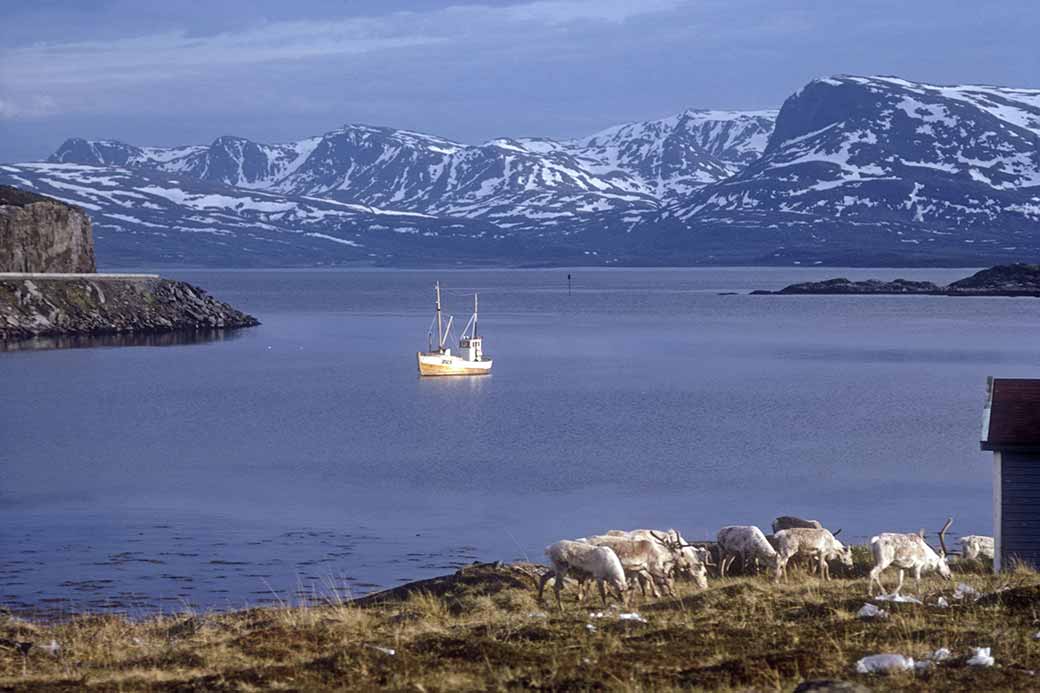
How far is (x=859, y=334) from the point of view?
13725 centimetres

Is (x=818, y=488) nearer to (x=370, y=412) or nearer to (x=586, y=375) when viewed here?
(x=370, y=412)

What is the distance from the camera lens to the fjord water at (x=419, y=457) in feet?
115

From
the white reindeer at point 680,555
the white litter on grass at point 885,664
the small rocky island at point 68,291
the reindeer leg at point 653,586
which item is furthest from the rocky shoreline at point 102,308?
the white litter on grass at point 885,664

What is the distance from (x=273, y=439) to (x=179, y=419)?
10303 millimetres

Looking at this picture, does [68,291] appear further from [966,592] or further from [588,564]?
[966,592]

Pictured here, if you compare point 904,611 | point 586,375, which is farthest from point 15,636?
point 586,375

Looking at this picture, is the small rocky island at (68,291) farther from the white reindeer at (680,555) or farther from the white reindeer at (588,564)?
the white reindeer at (588,564)

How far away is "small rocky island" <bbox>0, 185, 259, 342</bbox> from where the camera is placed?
126m

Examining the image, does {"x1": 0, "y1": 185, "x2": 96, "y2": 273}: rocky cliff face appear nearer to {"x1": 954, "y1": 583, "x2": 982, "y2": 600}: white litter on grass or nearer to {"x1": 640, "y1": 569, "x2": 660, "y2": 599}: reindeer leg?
{"x1": 640, "y1": 569, "x2": 660, "y2": 599}: reindeer leg

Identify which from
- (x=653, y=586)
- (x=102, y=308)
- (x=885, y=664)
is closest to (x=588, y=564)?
(x=653, y=586)

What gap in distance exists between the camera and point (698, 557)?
25078 mm

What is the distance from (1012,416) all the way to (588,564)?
9.85 m

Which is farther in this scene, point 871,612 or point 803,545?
point 803,545

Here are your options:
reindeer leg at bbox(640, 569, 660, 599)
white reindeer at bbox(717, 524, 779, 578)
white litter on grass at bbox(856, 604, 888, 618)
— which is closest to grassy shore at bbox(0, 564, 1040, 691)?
white litter on grass at bbox(856, 604, 888, 618)
